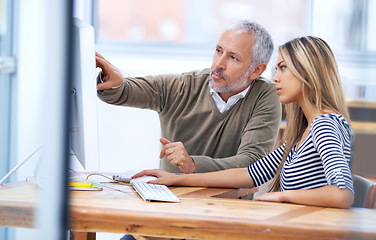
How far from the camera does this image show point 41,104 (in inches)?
18.1

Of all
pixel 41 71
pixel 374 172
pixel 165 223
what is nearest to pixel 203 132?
pixel 165 223

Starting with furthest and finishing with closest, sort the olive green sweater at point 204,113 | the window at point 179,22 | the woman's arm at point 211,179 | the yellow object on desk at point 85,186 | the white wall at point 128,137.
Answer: the window at point 179,22 → the white wall at point 128,137 → the olive green sweater at point 204,113 → the woman's arm at point 211,179 → the yellow object on desk at point 85,186

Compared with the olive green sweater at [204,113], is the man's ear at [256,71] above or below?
above

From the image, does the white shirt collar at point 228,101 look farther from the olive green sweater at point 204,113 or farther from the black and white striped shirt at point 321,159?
the black and white striped shirt at point 321,159

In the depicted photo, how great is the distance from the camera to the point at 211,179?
4.45 ft

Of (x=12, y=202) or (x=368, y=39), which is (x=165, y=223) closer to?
(x=12, y=202)

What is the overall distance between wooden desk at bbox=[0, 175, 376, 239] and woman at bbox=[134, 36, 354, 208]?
0.06 m

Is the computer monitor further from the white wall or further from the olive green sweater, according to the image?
the white wall

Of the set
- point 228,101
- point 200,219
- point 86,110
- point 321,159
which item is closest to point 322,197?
point 321,159

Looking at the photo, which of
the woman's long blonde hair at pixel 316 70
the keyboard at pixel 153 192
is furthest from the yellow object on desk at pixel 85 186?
the woman's long blonde hair at pixel 316 70

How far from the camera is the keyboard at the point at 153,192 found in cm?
108

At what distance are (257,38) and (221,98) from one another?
0.25m

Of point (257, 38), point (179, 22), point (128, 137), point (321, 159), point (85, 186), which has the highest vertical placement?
point (179, 22)

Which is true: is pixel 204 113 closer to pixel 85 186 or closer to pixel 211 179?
pixel 211 179
